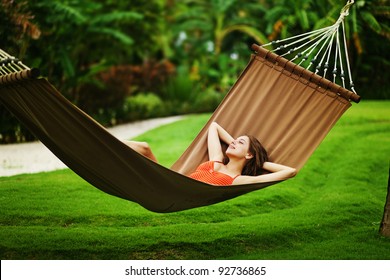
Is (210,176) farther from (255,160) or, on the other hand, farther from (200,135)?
(200,135)

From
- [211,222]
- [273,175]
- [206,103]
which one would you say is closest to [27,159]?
[211,222]

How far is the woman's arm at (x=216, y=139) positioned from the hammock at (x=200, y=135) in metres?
0.06

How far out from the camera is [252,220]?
4402 mm

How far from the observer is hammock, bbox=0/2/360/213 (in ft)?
10.3

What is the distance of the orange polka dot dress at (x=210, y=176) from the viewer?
380cm

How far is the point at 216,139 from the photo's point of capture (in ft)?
13.3

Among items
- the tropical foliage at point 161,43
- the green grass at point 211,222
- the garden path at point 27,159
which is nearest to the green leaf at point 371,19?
the tropical foliage at point 161,43

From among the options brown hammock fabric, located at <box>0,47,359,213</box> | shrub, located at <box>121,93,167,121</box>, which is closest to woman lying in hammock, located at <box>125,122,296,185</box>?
brown hammock fabric, located at <box>0,47,359,213</box>

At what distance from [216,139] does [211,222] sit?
0.67 m

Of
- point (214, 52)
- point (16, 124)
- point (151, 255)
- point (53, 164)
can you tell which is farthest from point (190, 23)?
Answer: point (151, 255)

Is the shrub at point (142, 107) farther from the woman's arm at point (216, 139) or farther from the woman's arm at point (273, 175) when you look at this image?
the woman's arm at point (273, 175)

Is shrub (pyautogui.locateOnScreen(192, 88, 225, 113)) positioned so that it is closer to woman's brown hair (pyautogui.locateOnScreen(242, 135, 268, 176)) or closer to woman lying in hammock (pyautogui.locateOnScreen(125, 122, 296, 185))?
woman lying in hammock (pyautogui.locateOnScreen(125, 122, 296, 185))

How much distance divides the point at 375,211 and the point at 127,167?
224cm

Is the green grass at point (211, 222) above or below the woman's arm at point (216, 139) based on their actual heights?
below
